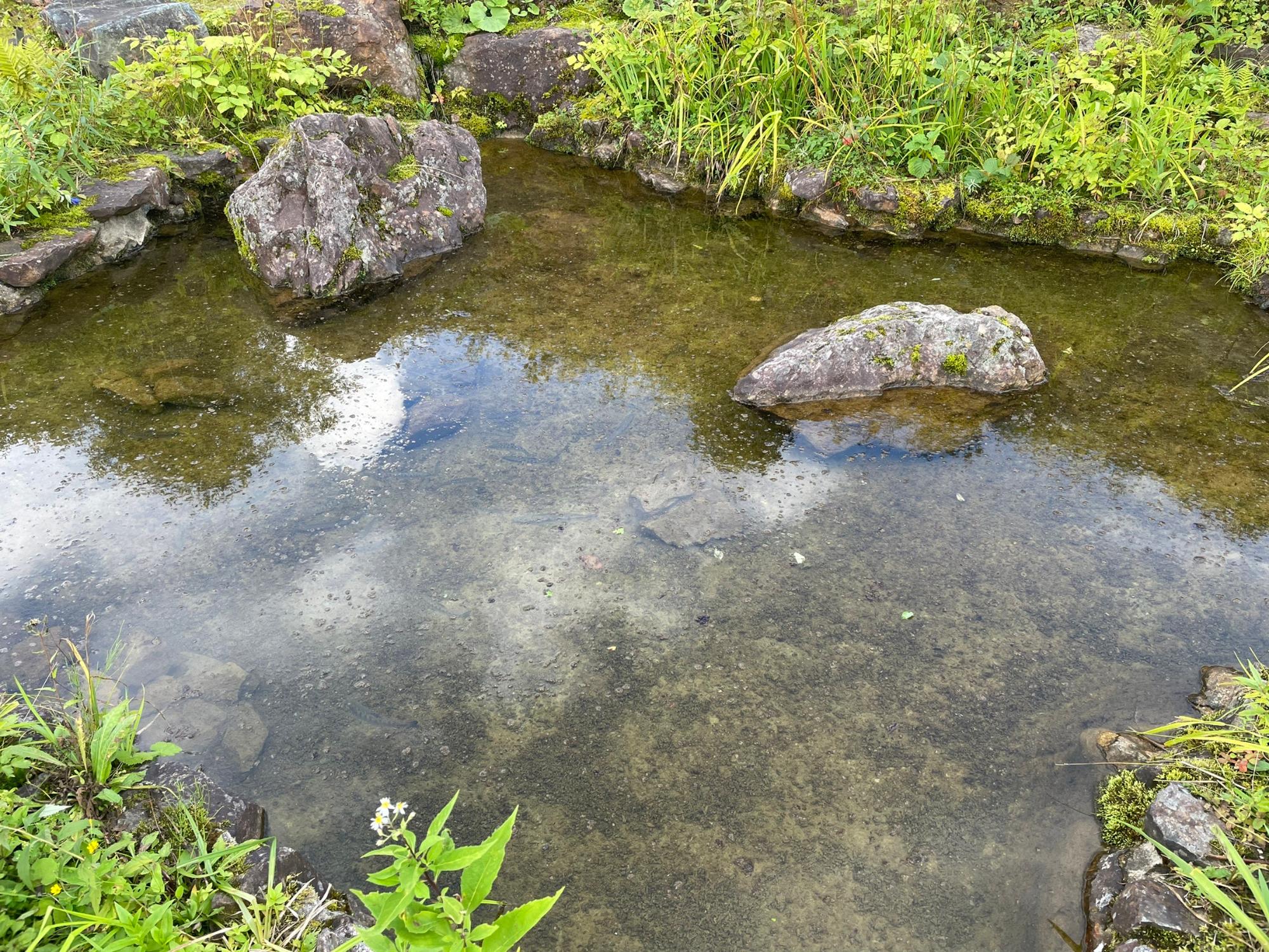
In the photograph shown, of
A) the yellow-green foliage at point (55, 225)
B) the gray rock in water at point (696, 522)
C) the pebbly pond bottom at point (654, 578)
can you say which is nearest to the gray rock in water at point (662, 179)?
the pebbly pond bottom at point (654, 578)

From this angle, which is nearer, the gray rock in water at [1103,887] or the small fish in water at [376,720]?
the gray rock in water at [1103,887]

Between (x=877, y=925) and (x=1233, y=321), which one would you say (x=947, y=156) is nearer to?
(x=1233, y=321)

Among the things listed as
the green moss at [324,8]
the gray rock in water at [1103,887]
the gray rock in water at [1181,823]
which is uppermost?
the green moss at [324,8]

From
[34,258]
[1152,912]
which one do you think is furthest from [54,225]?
[1152,912]

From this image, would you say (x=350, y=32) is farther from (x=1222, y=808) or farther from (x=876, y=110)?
(x=1222, y=808)

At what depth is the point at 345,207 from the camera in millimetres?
6273

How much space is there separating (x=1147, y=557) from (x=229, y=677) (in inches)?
172

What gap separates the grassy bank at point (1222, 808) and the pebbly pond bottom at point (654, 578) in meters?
0.14

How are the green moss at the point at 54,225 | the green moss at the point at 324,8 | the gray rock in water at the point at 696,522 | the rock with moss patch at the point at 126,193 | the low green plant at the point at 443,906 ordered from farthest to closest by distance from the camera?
the green moss at the point at 324,8 < the rock with moss patch at the point at 126,193 < the green moss at the point at 54,225 < the gray rock in water at the point at 696,522 < the low green plant at the point at 443,906

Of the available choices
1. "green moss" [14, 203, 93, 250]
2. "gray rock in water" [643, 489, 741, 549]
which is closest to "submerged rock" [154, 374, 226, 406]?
"green moss" [14, 203, 93, 250]

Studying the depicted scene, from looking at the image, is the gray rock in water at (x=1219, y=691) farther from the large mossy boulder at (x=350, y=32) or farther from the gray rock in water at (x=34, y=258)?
the large mossy boulder at (x=350, y=32)

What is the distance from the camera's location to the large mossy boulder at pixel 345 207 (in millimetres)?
6117

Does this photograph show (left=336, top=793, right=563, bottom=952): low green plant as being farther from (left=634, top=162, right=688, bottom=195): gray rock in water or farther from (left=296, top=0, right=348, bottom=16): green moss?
(left=296, top=0, right=348, bottom=16): green moss

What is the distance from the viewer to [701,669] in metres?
3.40
